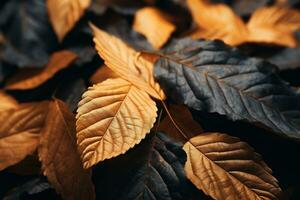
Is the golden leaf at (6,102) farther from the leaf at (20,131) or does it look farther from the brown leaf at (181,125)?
the brown leaf at (181,125)

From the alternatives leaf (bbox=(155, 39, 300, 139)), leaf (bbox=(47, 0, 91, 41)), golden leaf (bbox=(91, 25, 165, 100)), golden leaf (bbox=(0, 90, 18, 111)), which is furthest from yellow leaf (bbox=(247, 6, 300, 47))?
golden leaf (bbox=(0, 90, 18, 111))

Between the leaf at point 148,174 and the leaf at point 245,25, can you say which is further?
the leaf at point 245,25

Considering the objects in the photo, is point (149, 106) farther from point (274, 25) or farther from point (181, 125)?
point (274, 25)

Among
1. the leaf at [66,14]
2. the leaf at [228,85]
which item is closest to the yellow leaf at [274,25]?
the leaf at [228,85]

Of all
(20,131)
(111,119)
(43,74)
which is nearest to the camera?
(111,119)

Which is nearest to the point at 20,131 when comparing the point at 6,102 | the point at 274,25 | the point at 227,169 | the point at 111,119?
the point at 6,102

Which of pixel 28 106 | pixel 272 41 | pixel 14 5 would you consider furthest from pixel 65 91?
pixel 272 41
